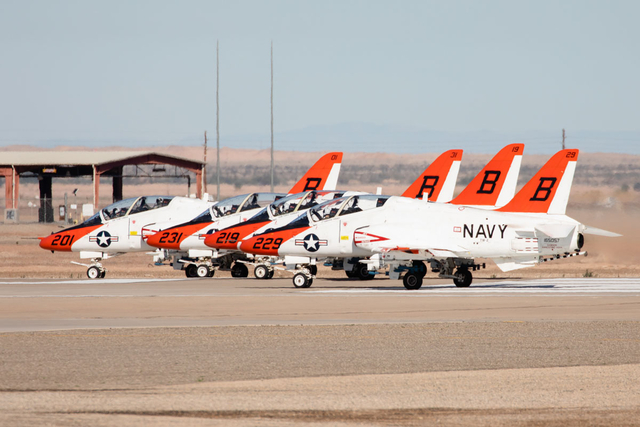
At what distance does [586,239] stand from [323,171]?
34.0ft

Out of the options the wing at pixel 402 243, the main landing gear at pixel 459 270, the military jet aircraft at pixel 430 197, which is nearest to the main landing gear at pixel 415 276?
the military jet aircraft at pixel 430 197

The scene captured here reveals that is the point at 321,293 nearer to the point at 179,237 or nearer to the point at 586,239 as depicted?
the point at 179,237

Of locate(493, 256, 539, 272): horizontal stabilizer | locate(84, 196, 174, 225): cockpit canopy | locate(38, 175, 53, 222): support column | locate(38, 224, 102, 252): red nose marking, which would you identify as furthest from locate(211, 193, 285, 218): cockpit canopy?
locate(38, 175, 53, 222): support column

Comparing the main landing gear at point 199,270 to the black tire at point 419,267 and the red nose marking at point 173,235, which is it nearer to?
the red nose marking at point 173,235

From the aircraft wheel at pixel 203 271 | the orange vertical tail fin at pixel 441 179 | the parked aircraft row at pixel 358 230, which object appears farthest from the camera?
the orange vertical tail fin at pixel 441 179

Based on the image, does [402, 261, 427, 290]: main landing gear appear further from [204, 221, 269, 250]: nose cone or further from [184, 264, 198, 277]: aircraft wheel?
[184, 264, 198, 277]: aircraft wheel

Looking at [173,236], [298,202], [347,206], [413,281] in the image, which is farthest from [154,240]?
[413,281]

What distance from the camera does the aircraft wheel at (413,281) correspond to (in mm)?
26984

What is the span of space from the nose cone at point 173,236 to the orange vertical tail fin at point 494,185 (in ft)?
30.1

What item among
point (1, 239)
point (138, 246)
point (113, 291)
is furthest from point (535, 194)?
point (1, 239)

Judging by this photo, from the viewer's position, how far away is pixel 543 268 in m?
41.3

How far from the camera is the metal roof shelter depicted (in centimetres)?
6181

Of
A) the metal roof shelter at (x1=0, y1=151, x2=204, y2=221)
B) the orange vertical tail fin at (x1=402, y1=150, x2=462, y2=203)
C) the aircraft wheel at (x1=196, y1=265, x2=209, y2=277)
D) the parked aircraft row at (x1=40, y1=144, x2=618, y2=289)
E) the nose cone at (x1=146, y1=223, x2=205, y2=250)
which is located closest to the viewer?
the parked aircraft row at (x1=40, y1=144, x2=618, y2=289)

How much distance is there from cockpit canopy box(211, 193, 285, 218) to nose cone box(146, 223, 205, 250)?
726 mm
